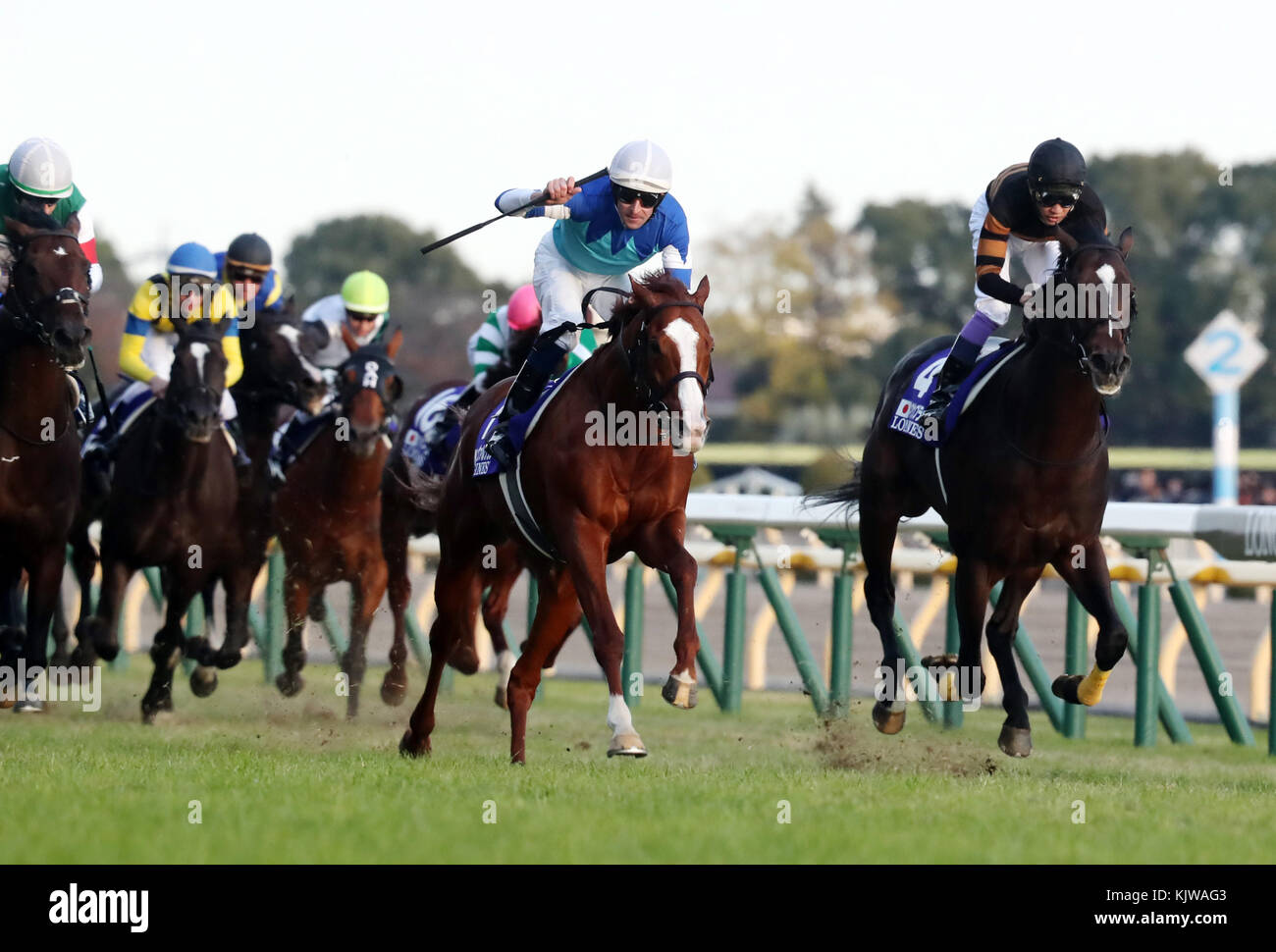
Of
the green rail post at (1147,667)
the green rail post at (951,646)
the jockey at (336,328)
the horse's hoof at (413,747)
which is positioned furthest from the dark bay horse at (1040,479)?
the jockey at (336,328)

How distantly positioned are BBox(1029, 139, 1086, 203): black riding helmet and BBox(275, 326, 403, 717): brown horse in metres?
4.21

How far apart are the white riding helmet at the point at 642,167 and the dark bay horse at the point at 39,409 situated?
7.45 feet

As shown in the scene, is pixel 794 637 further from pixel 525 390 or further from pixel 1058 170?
pixel 1058 170

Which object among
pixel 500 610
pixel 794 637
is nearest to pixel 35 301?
pixel 500 610

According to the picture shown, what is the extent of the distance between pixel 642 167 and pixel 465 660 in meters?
3.59

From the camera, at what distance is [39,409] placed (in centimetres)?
843

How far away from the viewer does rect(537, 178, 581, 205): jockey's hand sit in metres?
7.82

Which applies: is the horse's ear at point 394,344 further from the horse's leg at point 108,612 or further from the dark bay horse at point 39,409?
the dark bay horse at point 39,409

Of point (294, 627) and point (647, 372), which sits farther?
point (294, 627)

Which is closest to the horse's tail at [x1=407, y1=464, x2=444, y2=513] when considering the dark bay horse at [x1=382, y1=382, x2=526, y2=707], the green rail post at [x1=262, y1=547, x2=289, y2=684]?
the dark bay horse at [x1=382, y1=382, x2=526, y2=707]

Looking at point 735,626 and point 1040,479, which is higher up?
point 1040,479

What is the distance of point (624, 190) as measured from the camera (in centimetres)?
761

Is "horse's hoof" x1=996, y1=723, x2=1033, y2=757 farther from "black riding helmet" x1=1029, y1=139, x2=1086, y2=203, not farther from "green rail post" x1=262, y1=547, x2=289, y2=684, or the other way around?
"green rail post" x1=262, y1=547, x2=289, y2=684
